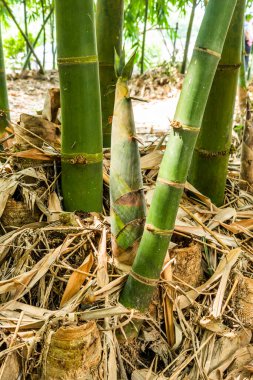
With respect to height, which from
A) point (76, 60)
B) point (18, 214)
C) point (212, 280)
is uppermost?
point (76, 60)

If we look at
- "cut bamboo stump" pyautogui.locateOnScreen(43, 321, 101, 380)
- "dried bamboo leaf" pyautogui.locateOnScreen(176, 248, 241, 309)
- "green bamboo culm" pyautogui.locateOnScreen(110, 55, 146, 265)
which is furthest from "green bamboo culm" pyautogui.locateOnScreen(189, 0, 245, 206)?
"cut bamboo stump" pyautogui.locateOnScreen(43, 321, 101, 380)

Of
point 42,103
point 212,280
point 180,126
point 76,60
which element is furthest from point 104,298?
point 42,103

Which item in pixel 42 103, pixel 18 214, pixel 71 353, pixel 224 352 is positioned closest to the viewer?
pixel 71 353

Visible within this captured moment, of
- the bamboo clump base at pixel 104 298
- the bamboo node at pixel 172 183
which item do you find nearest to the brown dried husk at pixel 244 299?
the bamboo clump base at pixel 104 298

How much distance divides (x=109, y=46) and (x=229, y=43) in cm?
38

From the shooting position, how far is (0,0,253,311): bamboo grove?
92 cm

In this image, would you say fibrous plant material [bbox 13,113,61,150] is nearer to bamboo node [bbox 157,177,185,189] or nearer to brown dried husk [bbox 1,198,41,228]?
brown dried husk [bbox 1,198,41,228]

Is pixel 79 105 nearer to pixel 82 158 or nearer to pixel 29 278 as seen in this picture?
pixel 82 158

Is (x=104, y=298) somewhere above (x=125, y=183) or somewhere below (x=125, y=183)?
below

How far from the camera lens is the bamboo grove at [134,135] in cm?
92

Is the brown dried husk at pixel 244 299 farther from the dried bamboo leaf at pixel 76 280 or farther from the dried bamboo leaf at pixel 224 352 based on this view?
the dried bamboo leaf at pixel 76 280

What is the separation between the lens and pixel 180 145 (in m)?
0.93

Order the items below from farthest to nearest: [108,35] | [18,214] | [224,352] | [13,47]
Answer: [13,47] → [108,35] → [18,214] → [224,352]

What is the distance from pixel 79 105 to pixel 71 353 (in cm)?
58
